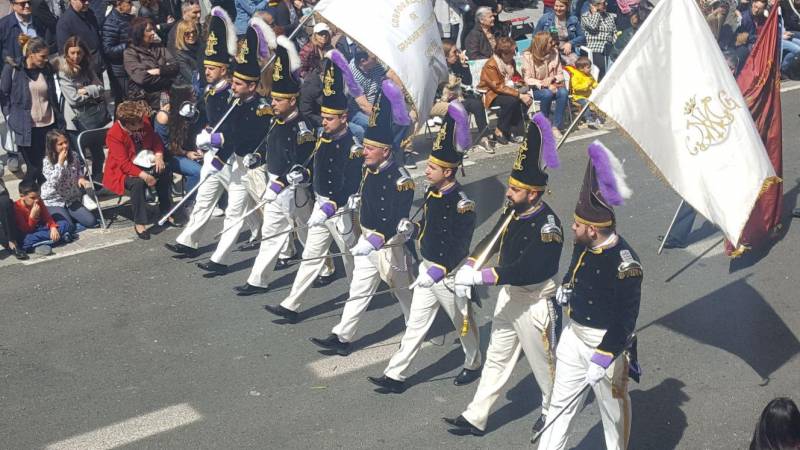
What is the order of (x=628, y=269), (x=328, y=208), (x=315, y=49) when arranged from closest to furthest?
(x=628, y=269), (x=328, y=208), (x=315, y=49)

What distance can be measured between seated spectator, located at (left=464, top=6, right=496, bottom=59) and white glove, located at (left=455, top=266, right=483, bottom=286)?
27.5ft

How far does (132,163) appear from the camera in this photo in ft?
40.0

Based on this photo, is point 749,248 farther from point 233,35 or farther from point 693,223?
point 233,35

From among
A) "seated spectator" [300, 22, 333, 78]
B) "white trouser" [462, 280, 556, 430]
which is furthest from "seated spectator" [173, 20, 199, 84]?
"white trouser" [462, 280, 556, 430]

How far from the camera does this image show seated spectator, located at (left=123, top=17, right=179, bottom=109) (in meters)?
13.4

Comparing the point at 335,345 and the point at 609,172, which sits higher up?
the point at 609,172

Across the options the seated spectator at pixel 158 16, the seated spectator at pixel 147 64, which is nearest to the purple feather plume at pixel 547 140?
the seated spectator at pixel 147 64

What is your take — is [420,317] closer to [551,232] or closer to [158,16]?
[551,232]

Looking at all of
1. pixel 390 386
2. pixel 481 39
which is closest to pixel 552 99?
pixel 481 39

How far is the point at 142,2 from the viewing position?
14930 millimetres

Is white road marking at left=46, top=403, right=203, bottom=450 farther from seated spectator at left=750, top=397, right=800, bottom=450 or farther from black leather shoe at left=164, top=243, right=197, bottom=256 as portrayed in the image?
seated spectator at left=750, top=397, right=800, bottom=450

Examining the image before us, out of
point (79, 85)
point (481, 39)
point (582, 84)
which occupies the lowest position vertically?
point (582, 84)

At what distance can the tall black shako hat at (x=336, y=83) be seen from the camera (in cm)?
973

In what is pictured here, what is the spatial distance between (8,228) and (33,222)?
0.96 feet
